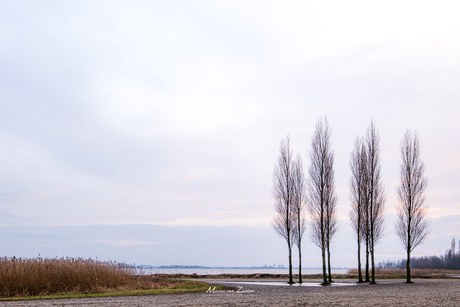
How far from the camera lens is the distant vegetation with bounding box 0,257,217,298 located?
18891 millimetres

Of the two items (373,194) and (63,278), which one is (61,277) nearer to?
(63,278)

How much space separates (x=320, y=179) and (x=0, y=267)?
909 inches

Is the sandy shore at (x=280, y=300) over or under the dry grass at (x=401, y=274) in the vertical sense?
over

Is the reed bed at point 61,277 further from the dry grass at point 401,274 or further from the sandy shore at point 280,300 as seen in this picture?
the dry grass at point 401,274

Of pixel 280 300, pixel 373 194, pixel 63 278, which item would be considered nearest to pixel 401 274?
pixel 373 194

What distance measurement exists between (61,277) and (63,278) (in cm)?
12

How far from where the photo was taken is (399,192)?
110ft

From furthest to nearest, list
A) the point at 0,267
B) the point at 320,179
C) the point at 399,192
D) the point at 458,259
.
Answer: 1. the point at 458,259
2. the point at 399,192
3. the point at 320,179
4. the point at 0,267

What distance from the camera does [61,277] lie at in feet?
66.3

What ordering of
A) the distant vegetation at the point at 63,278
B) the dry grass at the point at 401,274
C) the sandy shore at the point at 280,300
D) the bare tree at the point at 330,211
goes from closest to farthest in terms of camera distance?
the sandy shore at the point at 280,300 < the distant vegetation at the point at 63,278 < the bare tree at the point at 330,211 < the dry grass at the point at 401,274

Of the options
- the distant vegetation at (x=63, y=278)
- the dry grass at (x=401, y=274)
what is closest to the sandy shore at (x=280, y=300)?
the distant vegetation at (x=63, y=278)

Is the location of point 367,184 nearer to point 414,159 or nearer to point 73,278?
point 414,159

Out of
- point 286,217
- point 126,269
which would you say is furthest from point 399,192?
point 126,269

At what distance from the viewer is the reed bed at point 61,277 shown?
18.9 metres
